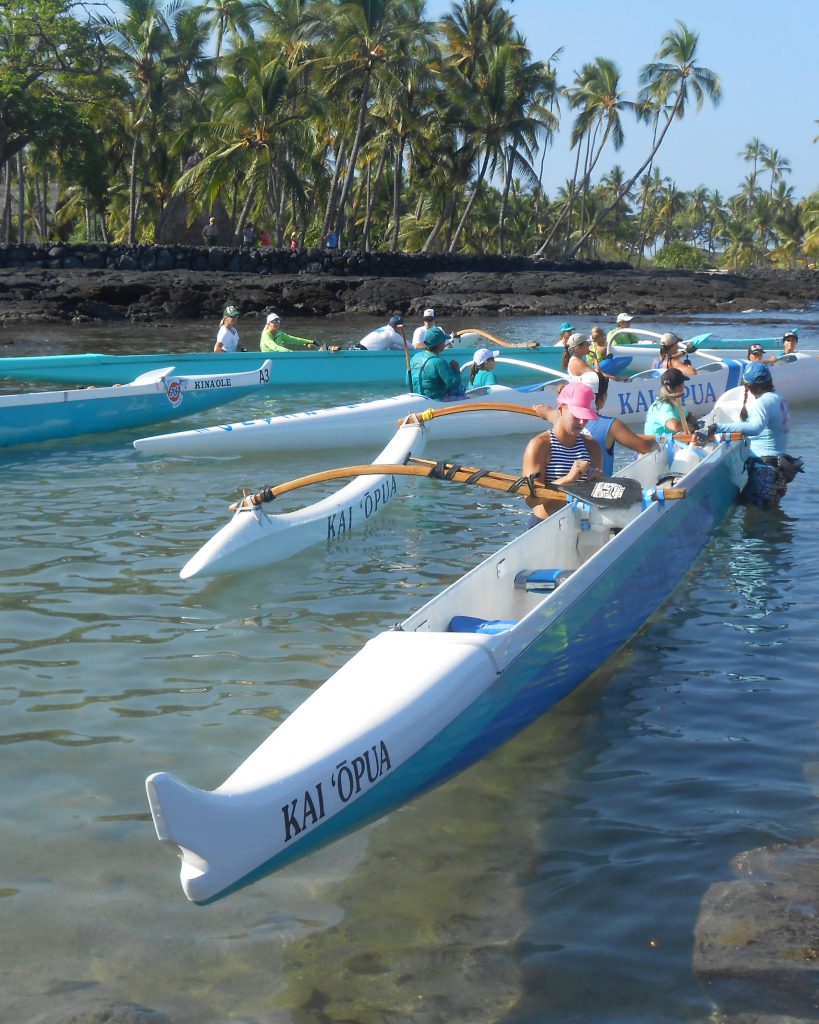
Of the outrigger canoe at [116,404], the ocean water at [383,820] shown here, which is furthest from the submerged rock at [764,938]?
the outrigger canoe at [116,404]

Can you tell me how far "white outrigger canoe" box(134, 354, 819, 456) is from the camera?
407 inches

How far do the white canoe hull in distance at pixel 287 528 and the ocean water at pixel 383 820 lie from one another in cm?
13

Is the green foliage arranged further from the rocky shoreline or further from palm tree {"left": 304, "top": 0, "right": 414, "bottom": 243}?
palm tree {"left": 304, "top": 0, "right": 414, "bottom": 243}

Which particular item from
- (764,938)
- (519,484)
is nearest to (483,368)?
(519,484)

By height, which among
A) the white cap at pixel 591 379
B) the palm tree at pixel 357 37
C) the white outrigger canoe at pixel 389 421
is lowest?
the white outrigger canoe at pixel 389 421

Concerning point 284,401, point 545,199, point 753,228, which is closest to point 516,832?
point 284,401

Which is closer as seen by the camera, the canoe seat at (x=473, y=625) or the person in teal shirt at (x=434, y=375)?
the canoe seat at (x=473, y=625)

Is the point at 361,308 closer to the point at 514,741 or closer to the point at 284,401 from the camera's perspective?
the point at 284,401

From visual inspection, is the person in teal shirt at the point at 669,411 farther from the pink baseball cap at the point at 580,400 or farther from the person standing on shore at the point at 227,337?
the person standing on shore at the point at 227,337

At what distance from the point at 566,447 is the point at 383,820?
10.6ft

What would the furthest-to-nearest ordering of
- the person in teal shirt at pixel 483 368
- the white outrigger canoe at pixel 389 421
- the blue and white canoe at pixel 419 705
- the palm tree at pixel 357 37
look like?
the palm tree at pixel 357 37
the person in teal shirt at pixel 483 368
the white outrigger canoe at pixel 389 421
the blue and white canoe at pixel 419 705

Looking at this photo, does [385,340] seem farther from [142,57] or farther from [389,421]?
[142,57]

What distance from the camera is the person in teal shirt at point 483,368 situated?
39.3ft

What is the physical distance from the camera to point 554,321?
32.7m
